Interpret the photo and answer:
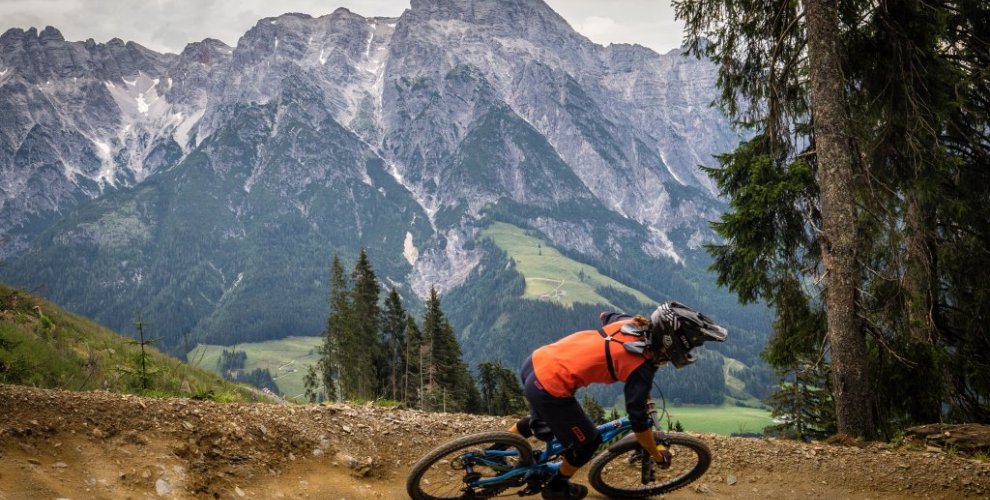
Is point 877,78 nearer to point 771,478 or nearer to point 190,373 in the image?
point 771,478

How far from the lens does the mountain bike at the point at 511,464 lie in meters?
6.68

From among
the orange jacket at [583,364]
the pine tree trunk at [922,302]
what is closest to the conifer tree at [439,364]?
the pine tree trunk at [922,302]

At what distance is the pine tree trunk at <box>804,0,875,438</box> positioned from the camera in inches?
393

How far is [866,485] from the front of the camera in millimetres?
8023

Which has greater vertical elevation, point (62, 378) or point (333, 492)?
point (62, 378)

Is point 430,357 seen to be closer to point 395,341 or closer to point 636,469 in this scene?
point 395,341

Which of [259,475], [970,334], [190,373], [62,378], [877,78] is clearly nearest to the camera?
[259,475]

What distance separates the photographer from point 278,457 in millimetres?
7426

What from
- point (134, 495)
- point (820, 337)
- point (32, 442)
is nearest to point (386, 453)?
point (134, 495)

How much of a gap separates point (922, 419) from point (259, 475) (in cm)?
1194

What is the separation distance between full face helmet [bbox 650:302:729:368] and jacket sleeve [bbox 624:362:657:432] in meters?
0.16

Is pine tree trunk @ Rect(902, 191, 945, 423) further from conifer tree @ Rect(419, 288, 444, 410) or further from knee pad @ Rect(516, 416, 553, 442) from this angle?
conifer tree @ Rect(419, 288, 444, 410)

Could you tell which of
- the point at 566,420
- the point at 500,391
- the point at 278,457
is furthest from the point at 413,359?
the point at 566,420

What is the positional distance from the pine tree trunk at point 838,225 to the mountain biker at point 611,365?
5.21 metres
